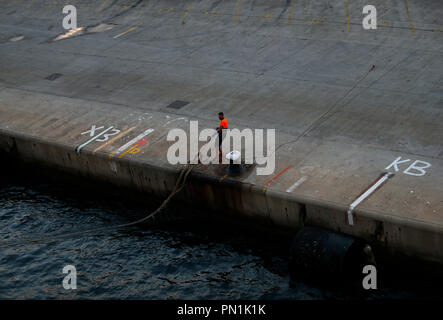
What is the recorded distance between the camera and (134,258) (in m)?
21.7

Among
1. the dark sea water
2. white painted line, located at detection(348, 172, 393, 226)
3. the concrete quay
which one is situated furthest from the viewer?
the concrete quay

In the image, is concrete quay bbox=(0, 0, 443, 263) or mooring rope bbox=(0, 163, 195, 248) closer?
concrete quay bbox=(0, 0, 443, 263)

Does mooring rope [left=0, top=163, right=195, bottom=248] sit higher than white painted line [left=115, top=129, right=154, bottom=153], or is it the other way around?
white painted line [left=115, top=129, right=154, bottom=153]

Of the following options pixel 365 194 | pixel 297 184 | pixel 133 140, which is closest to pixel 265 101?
pixel 133 140

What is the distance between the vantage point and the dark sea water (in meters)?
19.8

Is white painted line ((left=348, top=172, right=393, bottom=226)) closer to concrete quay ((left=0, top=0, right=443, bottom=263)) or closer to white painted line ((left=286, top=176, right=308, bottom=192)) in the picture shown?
concrete quay ((left=0, top=0, right=443, bottom=263))

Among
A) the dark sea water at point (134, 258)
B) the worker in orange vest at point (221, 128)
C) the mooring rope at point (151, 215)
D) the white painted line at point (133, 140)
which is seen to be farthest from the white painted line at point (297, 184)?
the white painted line at point (133, 140)

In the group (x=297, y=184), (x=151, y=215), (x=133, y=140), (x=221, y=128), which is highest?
(x=221, y=128)

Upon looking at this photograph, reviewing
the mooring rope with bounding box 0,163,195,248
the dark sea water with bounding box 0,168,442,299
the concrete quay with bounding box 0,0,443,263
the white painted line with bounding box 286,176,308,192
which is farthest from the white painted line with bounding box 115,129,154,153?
the white painted line with bounding box 286,176,308,192

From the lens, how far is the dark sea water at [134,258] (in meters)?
19.8

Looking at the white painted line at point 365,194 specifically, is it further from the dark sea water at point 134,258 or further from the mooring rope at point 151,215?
the mooring rope at point 151,215

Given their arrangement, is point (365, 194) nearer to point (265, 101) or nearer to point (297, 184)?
point (297, 184)

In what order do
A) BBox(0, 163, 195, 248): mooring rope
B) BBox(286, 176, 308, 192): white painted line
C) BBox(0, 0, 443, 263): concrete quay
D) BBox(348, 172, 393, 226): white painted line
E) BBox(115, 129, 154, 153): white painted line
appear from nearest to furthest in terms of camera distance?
1. BBox(348, 172, 393, 226): white painted line
2. BBox(0, 0, 443, 263): concrete quay
3. BBox(286, 176, 308, 192): white painted line
4. BBox(0, 163, 195, 248): mooring rope
5. BBox(115, 129, 154, 153): white painted line
